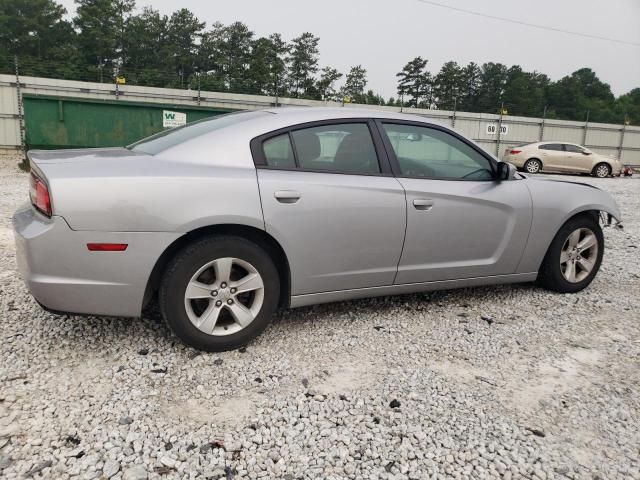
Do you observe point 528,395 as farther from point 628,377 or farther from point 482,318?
point 482,318

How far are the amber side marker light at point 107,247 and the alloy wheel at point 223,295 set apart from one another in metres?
0.40

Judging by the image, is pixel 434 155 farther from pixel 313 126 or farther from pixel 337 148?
pixel 313 126

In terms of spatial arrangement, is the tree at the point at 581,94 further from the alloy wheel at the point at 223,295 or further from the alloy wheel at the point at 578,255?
the alloy wheel at the point at 223,295

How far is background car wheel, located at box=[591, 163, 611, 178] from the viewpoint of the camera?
766 inches

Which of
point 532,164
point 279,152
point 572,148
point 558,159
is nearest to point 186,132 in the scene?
point 279,152

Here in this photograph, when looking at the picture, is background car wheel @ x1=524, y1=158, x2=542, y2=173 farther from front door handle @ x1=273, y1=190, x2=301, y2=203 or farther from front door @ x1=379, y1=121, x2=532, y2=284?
front door handle @ x1=273, y1=190, x2=301, y2=203

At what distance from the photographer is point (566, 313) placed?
146 inches

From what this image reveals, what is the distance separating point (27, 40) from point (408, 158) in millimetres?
60620

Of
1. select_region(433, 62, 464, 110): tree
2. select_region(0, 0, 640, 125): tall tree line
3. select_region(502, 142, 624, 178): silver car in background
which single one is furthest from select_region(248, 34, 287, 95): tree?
select_region(502, 142, 624, 178): silver car in background

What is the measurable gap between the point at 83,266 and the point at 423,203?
2.10 m

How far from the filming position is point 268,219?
9.07 feet

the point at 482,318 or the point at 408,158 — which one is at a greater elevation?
the point at 408,158

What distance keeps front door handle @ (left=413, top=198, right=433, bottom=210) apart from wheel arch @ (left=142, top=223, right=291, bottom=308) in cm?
97

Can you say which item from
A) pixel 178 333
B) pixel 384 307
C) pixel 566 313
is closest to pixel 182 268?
pixel 178 333
